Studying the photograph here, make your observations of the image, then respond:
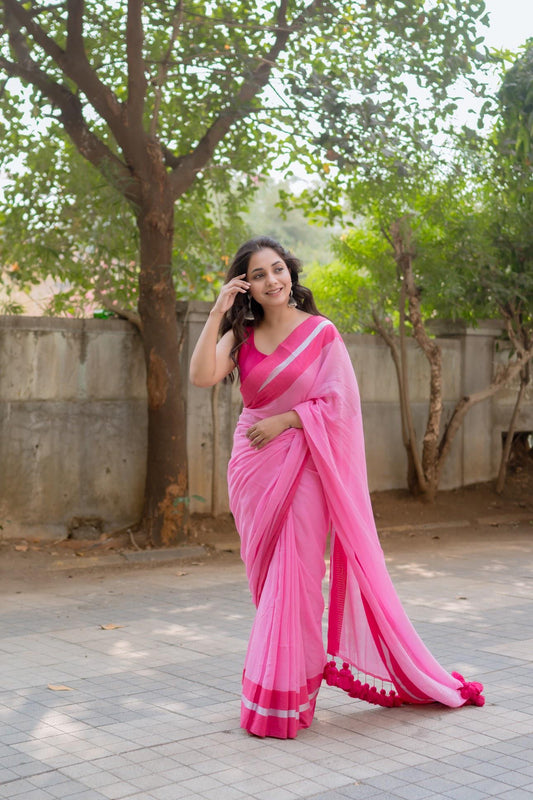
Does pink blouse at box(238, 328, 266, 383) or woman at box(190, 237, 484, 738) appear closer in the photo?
woman at box(190, 237, 484, 738)

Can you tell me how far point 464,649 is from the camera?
571 cm

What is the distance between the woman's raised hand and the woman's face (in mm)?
86

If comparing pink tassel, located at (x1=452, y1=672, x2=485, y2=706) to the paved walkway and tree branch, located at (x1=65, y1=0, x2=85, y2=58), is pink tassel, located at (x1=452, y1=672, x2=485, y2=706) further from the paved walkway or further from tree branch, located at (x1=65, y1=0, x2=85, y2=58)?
tree branch, located at (x1=65, y1=0, x2=85, y2=58)

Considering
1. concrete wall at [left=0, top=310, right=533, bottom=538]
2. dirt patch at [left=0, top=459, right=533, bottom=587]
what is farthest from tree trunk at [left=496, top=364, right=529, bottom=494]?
concrete wall at [left=0, top=310, right=533, bottom=538]

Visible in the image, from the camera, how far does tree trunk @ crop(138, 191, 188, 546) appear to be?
9125 mm

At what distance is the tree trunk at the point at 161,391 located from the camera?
29.9 feet

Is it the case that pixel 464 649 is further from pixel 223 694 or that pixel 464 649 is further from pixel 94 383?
pixel 94 383

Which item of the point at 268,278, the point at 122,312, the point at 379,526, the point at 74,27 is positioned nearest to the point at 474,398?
the point at 379,526

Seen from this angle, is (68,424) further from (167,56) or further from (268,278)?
(268,278)

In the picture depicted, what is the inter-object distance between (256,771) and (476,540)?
685cm

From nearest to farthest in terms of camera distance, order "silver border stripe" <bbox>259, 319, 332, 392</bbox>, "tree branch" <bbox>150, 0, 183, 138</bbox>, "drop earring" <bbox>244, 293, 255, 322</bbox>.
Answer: "silver border stripe" <bbox>259, 319, 332, 392</bbox> → "drop earring" <bbox>244, 293, 255, 322</bbox> → "tree branch" <bbox>150, 0, 183, 138</bbox>

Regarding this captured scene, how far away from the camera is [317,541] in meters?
4.54

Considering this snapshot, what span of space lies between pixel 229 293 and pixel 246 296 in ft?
0.91

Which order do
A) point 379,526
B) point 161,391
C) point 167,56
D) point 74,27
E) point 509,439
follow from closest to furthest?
point 74,27 → point 167,56 → point 161,391 → point 379,526 → point 509,439
